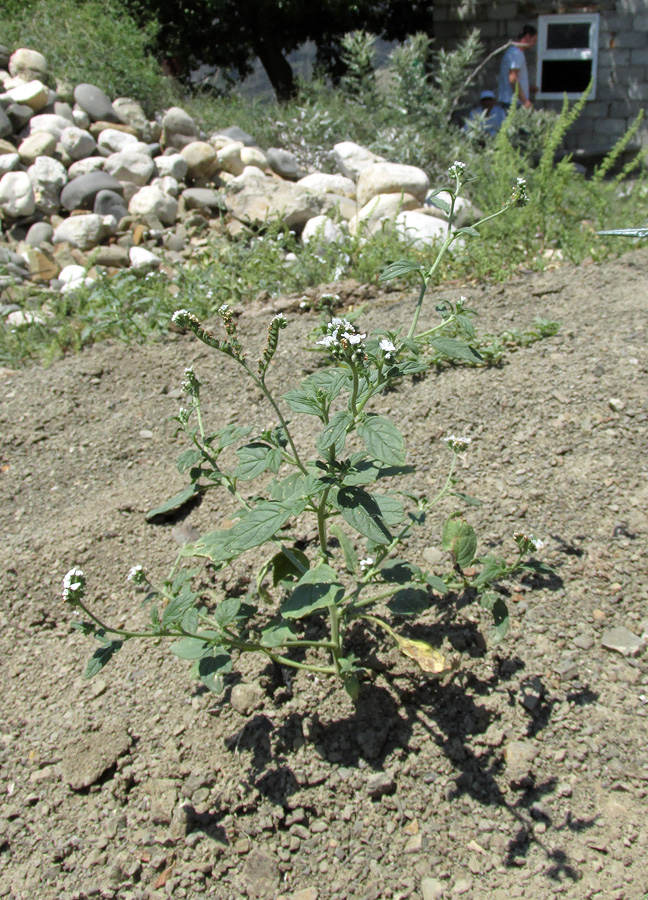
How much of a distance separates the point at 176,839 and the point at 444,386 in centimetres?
194

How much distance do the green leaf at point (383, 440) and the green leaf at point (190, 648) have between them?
0.64 m

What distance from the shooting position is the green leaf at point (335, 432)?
4.32ft

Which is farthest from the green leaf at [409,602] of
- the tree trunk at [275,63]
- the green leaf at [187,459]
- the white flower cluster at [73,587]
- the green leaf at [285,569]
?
the tree trunk at [275,63]

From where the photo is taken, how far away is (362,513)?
4.48ft

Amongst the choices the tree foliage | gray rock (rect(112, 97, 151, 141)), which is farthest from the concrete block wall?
gray rock (rect(112, 97, 151, 141))

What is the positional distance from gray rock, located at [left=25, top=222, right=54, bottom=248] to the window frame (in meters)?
6.78

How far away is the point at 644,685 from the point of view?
5.85 feet

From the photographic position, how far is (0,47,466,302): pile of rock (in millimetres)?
5793

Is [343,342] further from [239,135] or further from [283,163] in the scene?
[239,135]

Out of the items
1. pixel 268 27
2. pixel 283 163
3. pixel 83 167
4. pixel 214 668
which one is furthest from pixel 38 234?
pixel 268 27

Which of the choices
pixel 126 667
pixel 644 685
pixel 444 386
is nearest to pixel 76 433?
pixel 126 667

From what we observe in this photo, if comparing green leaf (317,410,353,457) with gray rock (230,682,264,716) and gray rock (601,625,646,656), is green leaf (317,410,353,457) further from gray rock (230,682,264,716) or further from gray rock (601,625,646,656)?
gray rock (601,625,646,656)

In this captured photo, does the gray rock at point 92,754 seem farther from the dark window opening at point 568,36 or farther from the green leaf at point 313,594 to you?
the dark window opening at point 568,36

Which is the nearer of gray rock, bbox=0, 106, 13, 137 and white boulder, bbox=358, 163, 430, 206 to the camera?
white boulder, bbox=358, 163, 430, 206
